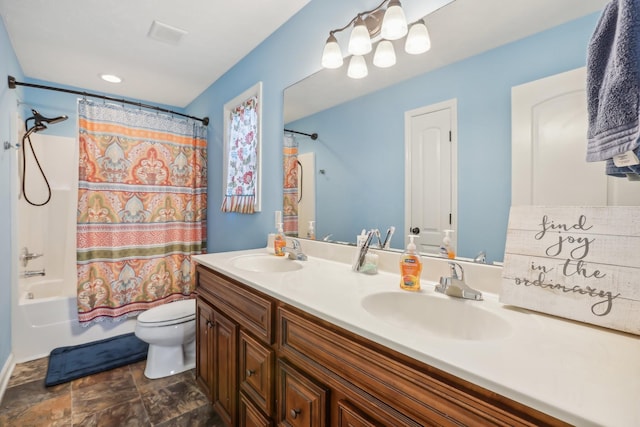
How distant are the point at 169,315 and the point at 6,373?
1072 millimetres

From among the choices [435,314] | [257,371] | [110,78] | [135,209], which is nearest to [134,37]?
[110,78]

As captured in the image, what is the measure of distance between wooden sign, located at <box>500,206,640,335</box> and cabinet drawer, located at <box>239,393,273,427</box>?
3.09 ft

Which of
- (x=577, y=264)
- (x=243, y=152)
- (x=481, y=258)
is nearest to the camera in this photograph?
(x=577, y=264)

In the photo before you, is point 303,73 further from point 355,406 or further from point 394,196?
point 355,406

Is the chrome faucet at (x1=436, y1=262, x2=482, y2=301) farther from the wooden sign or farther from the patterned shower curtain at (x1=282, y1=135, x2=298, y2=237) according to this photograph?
the patterned shower curtain at (x1=282, y1=135, x2=298, y2=237)

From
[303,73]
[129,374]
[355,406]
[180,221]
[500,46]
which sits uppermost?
[303,73]

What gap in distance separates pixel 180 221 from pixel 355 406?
240 cm

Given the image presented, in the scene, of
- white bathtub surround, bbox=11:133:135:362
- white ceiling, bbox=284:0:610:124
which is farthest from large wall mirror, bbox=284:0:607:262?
white bathtub surround, bbox=11:133:135:362

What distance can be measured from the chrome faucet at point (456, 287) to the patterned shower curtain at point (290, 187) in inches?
40.8

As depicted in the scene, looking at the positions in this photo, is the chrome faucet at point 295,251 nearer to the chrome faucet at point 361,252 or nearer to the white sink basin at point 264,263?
the white sink basin at point 264,263

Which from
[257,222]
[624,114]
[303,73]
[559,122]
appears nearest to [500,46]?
[559,122]

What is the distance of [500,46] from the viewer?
97 cm

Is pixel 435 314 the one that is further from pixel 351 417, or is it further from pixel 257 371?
pixel 257 371

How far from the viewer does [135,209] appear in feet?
7.97
